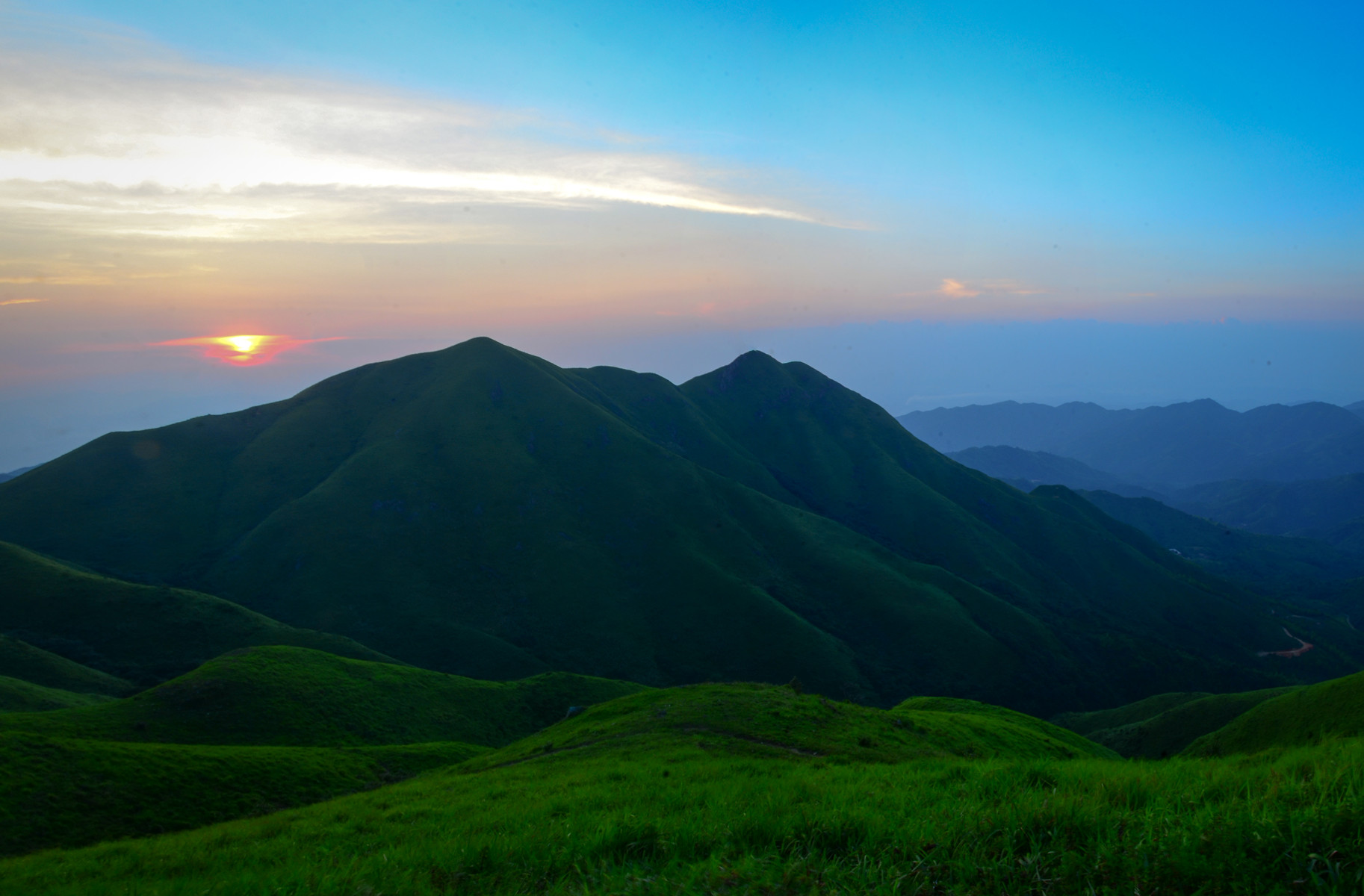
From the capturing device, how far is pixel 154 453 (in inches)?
7288

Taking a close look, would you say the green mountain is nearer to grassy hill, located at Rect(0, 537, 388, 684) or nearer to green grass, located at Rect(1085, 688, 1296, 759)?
green grass, located at Rect(1085, 688, 1296, 759)

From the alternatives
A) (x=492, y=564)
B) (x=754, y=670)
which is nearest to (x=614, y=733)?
(x=754, y=670)

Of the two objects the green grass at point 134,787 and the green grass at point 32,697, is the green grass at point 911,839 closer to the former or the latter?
the green grass at point 134,787

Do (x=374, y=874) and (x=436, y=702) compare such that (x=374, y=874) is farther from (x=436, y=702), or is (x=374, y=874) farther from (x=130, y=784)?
(x=436, y=702)

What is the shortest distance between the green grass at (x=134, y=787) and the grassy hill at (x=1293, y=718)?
3059 inches

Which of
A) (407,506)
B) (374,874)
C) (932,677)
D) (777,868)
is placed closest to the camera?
(777,868)

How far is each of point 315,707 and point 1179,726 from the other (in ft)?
416

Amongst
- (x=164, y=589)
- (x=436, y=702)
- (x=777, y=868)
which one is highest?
(x=777, y=868)

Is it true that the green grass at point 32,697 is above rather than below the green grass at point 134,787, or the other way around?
below

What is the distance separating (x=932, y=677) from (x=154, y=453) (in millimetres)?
221318


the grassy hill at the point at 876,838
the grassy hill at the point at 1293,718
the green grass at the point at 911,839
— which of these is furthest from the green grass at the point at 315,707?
the grassy hill at the point at 1293,718

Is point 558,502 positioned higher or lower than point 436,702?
higher

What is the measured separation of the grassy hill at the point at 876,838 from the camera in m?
7.21

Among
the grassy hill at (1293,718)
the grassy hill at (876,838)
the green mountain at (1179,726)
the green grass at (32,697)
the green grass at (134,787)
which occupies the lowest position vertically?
the green mountain at (1179,726)
